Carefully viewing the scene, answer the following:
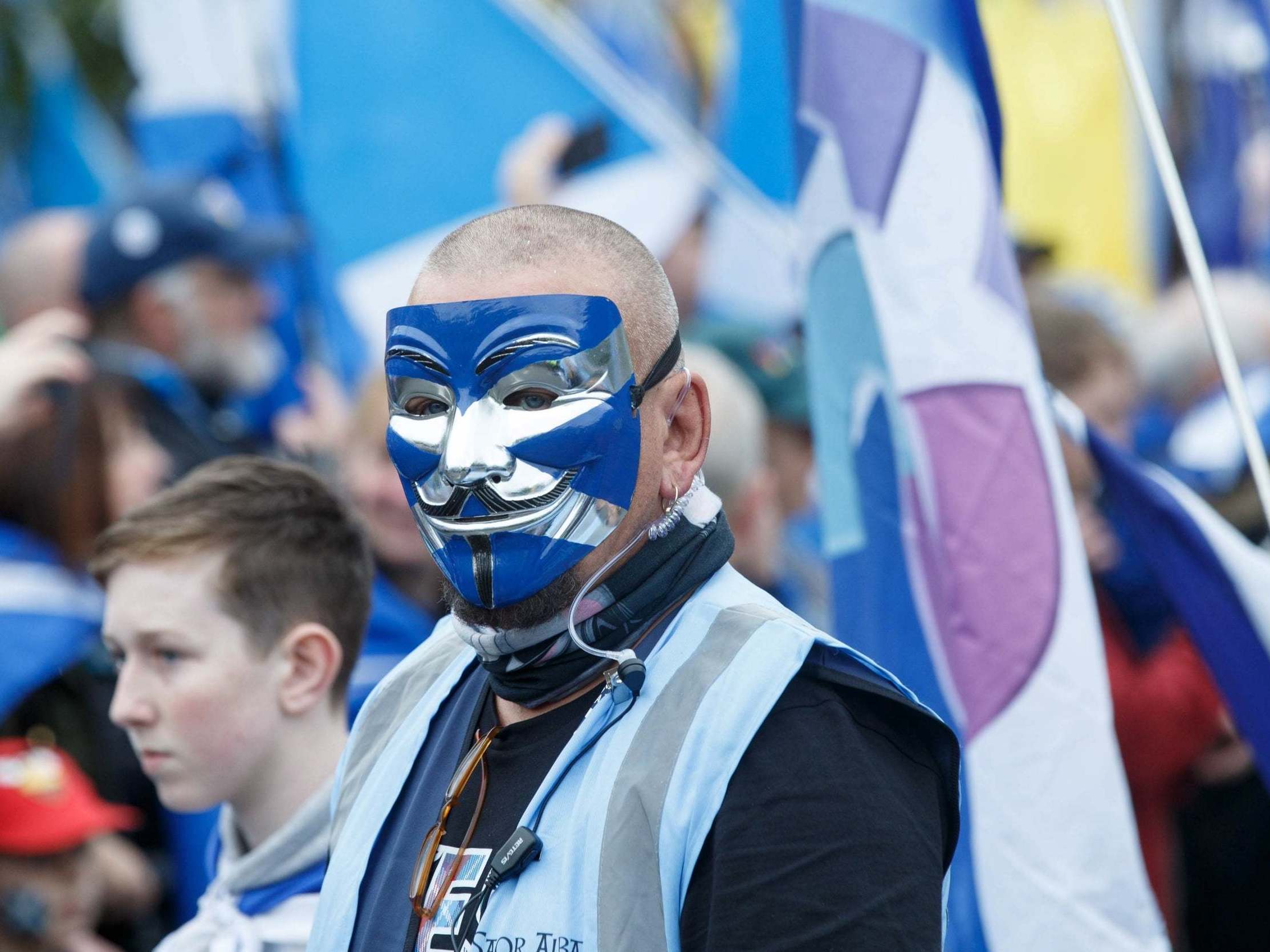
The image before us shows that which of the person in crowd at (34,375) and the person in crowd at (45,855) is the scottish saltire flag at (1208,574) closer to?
the person in crowd at (45,855)

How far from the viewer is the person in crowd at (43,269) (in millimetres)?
5160

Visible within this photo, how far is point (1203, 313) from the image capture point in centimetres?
269

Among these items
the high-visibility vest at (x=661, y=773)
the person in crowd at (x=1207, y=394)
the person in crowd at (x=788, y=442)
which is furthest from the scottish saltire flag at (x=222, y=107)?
the high-visibility vest at (x=661, y=773)

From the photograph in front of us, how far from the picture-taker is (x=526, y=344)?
1852 millimetres

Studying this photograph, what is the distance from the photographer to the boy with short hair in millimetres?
2689

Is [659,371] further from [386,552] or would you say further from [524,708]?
[386,552]

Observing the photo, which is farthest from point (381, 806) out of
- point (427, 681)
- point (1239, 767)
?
point (1239, 767)

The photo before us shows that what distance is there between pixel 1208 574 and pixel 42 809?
7.91 feet

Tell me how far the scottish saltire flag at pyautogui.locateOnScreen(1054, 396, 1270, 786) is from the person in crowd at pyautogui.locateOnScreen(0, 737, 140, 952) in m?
2.24

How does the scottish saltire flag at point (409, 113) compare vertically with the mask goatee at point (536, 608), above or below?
above

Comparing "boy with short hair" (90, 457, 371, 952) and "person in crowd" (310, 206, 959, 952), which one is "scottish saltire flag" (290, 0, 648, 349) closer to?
"boy with short hair" (90, 457, 371, 952)

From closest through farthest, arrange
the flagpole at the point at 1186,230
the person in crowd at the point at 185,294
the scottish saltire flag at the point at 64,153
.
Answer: the flagpole at the point at 1186,230 → the person in crowd at the point at 185,294 → the scottish saltire flag at the point at 64,153

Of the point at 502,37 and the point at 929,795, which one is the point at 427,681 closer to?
the point at 929,795

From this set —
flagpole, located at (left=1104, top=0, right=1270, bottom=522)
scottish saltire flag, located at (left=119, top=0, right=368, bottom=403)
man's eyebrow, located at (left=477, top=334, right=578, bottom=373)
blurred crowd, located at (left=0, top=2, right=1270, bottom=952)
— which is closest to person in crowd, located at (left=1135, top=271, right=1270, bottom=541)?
blurred crowd, located at (left=0, top=2, right=1270, bottom=952)
